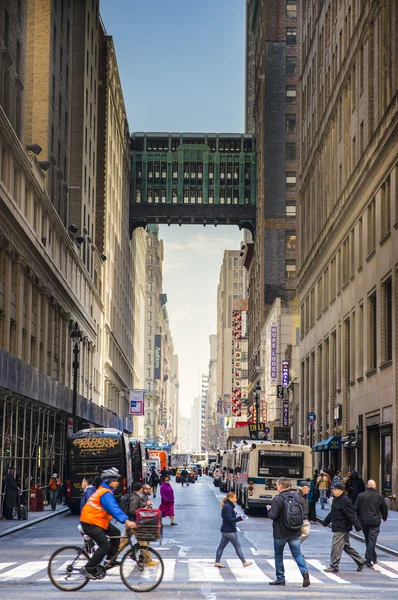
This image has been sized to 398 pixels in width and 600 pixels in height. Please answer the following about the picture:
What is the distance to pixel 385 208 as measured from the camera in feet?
163

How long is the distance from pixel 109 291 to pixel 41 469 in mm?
53018

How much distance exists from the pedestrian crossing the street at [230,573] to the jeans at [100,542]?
2163 millimetres

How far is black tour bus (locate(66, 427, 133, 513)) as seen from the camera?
4084cm

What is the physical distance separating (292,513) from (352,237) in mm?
43211

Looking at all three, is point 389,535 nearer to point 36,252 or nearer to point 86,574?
point 86,574

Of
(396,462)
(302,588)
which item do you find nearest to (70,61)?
(396,462)

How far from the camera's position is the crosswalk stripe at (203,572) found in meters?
19.3

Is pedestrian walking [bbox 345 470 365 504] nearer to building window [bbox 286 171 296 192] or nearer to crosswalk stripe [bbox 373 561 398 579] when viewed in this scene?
crosswalk stripe [bbox 373 561 398 579]

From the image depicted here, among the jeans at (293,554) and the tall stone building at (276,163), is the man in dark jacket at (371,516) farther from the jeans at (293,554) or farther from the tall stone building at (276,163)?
the tall stone building at (276,163)

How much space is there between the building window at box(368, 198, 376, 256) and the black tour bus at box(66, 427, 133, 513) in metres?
18.5

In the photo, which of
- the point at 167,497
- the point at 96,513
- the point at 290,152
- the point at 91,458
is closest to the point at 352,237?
the point at 91,458

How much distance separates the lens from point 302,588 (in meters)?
17.8

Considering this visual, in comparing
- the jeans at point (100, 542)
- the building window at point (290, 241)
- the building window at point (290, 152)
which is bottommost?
the jeans at point (100, 542)

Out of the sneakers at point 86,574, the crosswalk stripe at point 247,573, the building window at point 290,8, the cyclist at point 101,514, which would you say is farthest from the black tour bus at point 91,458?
the building window at point 290,8
